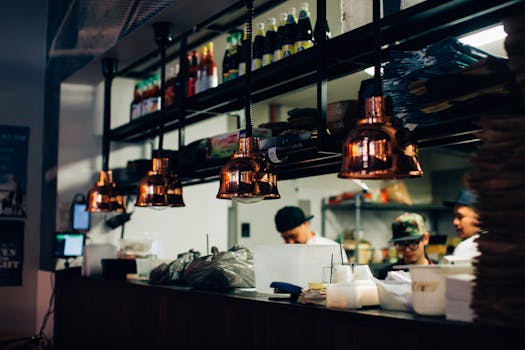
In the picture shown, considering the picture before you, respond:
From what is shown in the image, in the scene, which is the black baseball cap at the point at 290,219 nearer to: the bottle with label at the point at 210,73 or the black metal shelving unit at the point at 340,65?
the black metal shelving unit at the point at 340,65

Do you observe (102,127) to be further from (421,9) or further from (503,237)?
(503,237)

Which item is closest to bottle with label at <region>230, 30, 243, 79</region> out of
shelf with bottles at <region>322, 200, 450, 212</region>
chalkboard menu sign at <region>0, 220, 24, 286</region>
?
chalkboard menu sign at <region>0, 220, 24, 286</region>

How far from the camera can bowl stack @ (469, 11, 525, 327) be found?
5.63ft

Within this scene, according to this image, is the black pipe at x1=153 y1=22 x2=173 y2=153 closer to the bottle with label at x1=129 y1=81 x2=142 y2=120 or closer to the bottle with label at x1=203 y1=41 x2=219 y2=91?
the bottle with label at x1=203 y1=41 x2=219 y2=91

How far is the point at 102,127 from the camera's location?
544cm

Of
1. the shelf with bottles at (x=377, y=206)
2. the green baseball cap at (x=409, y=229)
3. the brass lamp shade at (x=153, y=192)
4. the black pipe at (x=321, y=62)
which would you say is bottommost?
the green baseball cap at (x=409, y=229)

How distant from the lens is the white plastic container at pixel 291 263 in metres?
2.92

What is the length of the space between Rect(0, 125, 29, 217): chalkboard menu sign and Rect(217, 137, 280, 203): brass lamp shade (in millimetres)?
3428

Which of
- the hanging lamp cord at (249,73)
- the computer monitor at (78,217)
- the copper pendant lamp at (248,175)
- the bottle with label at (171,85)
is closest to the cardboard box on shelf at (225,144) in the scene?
the hanging lamp cord at (249,73)

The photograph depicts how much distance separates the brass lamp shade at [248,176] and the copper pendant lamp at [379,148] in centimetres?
70

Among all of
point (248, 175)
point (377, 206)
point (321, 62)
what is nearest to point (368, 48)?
point (321, 62)

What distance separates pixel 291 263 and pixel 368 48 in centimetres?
102

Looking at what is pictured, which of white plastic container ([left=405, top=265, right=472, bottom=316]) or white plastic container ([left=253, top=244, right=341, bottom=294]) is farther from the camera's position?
white plastic container ([left=253, top=244, right=341, bottom=294])

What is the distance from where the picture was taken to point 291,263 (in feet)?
9.62
